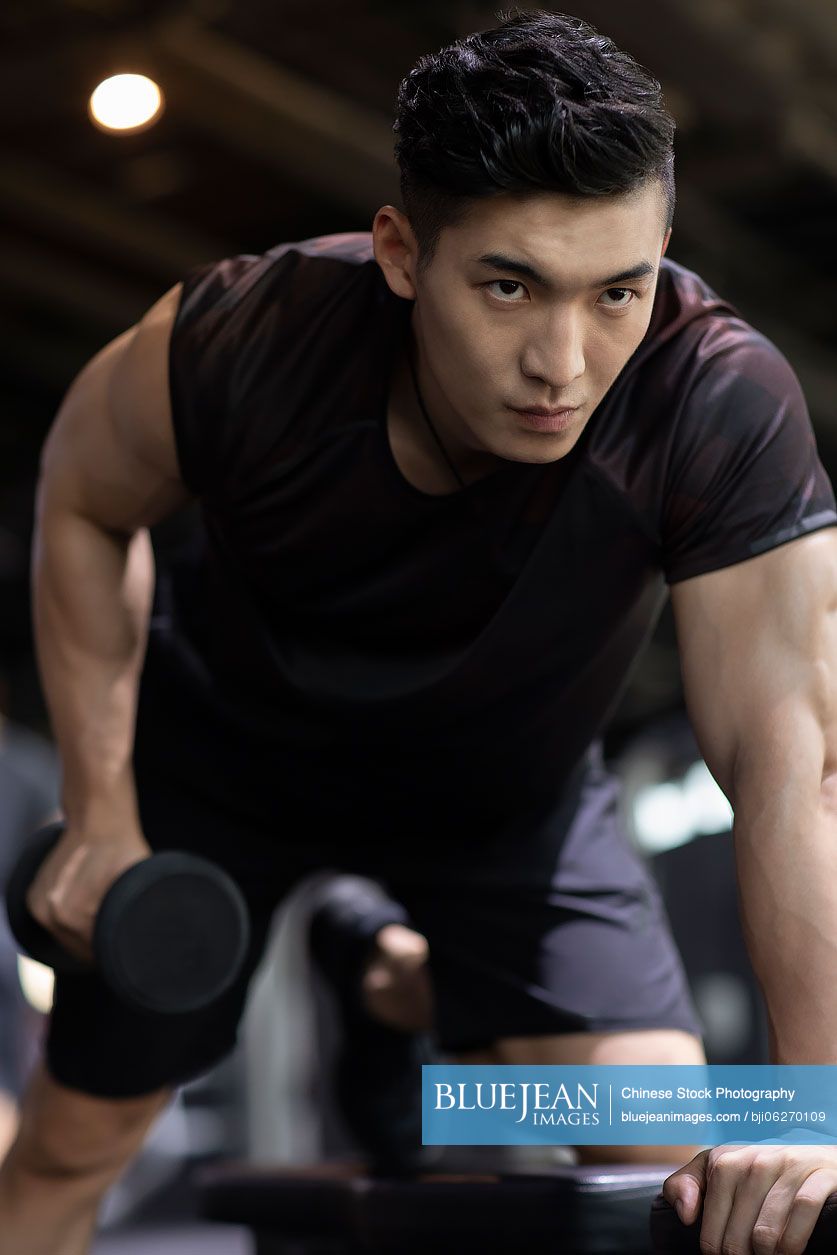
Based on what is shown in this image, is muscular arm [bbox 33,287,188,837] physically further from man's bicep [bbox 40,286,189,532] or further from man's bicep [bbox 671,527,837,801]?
man's bicep [bbox 671,527,837,801]

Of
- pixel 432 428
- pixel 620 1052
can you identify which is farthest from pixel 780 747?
pixel 620 1052

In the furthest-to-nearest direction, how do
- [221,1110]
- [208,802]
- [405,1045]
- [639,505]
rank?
1. [221,1110]
2. [405,1045]
3. [208,802]
4. [639,505]

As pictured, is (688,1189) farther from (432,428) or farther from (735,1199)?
(432,428)

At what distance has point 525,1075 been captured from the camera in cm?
106

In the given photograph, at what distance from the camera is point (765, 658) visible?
3.40 feet

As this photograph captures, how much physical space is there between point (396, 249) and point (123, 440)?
331 millimetres

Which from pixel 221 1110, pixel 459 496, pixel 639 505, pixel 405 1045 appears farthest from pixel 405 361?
pixel 221 1110

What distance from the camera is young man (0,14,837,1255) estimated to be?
0.98 meters

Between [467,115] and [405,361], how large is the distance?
27 cm

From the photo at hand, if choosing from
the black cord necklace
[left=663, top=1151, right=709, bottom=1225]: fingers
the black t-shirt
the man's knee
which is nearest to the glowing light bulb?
the black t-shirt

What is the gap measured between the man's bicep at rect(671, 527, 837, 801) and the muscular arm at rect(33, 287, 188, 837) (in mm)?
495

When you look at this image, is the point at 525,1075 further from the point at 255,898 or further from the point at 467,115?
the point at 467,115

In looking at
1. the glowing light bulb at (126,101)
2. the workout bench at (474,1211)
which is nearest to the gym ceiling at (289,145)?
the glowing light bulb at (126,101)

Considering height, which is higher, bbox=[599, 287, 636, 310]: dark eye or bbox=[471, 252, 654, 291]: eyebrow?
bbox=[471, 252, 654, 291]: eyebrow
